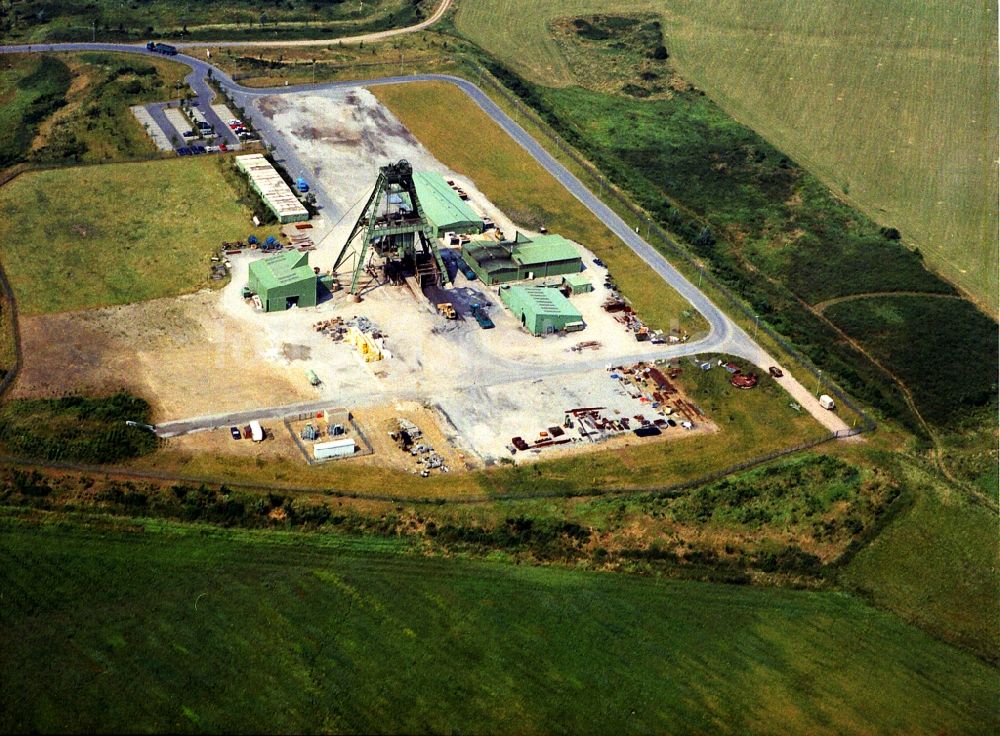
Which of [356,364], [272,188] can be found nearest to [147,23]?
[272,188]

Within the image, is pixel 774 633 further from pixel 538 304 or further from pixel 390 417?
pixel 538 304

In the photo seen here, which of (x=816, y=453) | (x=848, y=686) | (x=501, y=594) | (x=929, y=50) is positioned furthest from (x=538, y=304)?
(x=929, y=50)

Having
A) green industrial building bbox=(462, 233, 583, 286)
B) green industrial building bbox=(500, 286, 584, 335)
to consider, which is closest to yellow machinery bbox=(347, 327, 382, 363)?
green industrial building bbox=(500, 286, 584, 335)

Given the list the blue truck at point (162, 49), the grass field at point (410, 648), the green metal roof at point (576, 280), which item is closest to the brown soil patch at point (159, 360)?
the grass field at point (410, 648)

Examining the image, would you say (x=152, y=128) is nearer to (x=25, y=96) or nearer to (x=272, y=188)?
(x=25, y=96)

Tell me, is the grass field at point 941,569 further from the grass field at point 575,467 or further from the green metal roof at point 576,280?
the green metal roof at point 576,280

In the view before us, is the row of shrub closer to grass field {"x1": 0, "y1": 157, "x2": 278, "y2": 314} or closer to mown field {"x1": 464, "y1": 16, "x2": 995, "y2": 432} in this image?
grass field {"x1": 0, "y1": 157, "x2": 278, "y2": 314}
